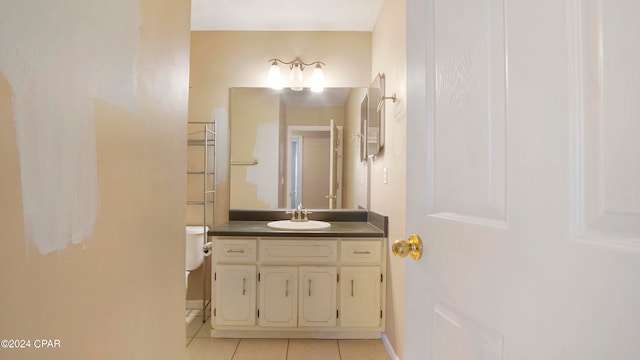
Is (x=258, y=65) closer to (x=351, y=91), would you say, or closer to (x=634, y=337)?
(x=351, y=91)

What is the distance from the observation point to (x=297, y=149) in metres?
2.85

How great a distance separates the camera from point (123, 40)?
2.56 ft

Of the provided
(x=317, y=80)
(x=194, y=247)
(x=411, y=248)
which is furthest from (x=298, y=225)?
(x=411, y=248)

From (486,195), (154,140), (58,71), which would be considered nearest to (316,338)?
(154,140)

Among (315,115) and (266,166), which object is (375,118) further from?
(266,166)

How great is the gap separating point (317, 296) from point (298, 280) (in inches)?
7.3

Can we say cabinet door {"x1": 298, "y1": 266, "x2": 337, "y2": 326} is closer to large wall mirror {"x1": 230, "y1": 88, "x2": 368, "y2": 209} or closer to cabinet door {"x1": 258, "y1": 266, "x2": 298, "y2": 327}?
cabinet door {"x1": 258, "y1": 266, "x2": 298, "y2": 327}

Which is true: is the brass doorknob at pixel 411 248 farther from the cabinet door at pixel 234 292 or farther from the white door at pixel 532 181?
the cabinet door at pixel 234 292

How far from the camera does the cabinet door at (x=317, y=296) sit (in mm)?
2242

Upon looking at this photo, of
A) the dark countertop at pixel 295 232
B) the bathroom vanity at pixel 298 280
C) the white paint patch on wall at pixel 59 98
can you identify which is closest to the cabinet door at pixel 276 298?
the bathroom vanity at pixel 298 280

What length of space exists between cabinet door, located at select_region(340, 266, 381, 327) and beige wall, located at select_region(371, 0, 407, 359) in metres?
0.10

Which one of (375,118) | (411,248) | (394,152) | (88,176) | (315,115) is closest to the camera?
(88,176)

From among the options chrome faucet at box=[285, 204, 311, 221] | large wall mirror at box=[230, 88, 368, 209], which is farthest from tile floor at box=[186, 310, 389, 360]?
large wall mirror at box=[230, 88, 368, 209]

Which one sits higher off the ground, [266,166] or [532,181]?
[266,166]
